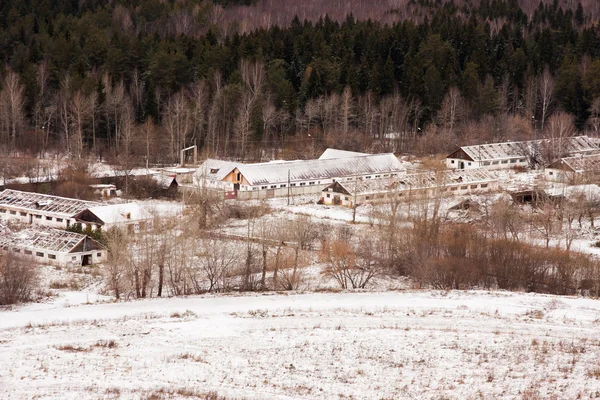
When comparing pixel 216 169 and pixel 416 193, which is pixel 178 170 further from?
pixel 416 193

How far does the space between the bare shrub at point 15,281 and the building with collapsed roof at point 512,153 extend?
3215 cm

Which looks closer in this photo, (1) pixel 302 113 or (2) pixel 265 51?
(1) pixel 302 113

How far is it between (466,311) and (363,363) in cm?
508

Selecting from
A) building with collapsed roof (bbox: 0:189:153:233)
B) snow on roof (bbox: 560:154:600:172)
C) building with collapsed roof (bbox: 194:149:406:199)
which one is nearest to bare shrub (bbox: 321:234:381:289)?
building with collapsed roof (bbox: 0:189:153:233)

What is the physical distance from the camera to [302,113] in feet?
204

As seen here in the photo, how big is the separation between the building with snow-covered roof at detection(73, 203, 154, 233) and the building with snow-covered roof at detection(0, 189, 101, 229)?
77 cm

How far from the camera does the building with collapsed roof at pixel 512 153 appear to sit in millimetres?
53438

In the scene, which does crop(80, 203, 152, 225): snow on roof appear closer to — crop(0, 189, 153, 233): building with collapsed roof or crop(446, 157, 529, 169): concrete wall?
crop(0, 189, 153, 233): building with collapsed roof

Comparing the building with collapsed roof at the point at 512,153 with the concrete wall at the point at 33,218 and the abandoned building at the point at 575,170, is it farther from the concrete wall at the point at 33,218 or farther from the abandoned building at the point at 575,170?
the concrete wall at the point at 33,218

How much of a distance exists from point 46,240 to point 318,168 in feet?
58.5

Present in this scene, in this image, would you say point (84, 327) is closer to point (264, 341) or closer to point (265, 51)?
point (264, 341)

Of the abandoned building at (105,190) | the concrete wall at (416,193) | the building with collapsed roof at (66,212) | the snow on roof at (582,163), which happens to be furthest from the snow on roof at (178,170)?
the snow on roof at (582,163)

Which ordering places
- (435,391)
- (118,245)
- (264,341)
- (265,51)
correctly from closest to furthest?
1. (435,391)
2. (264,341)
3. (118,245)
4. (265,51)

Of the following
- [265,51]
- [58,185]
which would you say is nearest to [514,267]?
[58,185]
